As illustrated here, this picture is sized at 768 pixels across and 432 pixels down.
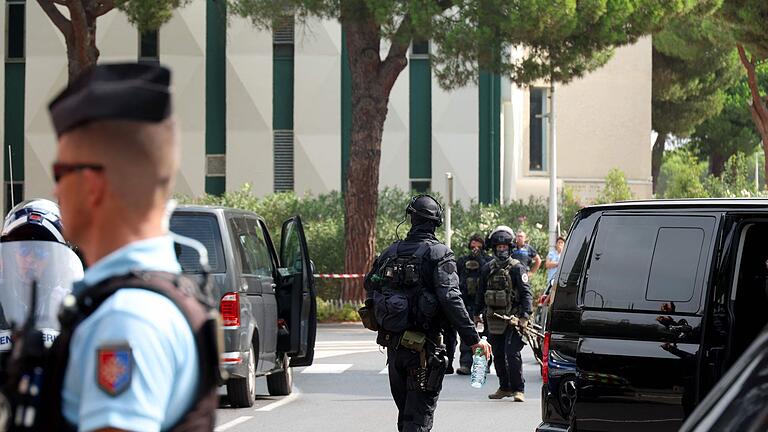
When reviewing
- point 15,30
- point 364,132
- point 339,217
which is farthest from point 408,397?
point 15,30

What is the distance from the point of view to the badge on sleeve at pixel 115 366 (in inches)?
106

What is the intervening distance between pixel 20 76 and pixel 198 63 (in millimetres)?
4471

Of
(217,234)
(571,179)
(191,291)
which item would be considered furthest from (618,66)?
(191,291)

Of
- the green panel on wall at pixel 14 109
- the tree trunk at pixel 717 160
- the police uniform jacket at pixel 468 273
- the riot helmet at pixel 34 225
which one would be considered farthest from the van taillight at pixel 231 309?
the tree trunk at pixel 717 160

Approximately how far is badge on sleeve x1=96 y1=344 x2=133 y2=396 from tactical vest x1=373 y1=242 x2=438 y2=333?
6.59m

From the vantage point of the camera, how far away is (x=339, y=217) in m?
32.1

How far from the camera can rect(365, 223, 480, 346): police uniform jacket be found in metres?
9.20

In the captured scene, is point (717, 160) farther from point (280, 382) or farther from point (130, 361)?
point (130, 361)

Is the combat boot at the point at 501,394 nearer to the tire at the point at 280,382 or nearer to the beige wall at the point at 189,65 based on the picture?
the tire at the point at 280,382

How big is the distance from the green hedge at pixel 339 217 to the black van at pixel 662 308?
73.1 ft

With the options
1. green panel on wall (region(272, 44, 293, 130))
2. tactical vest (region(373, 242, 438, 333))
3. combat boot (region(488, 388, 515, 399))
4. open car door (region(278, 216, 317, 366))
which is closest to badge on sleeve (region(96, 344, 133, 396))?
tactical vest (region(373, 242, 438, 333))

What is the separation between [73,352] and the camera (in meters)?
2.78

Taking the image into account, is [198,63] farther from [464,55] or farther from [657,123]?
[657,123]

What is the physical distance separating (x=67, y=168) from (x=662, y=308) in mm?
5185
